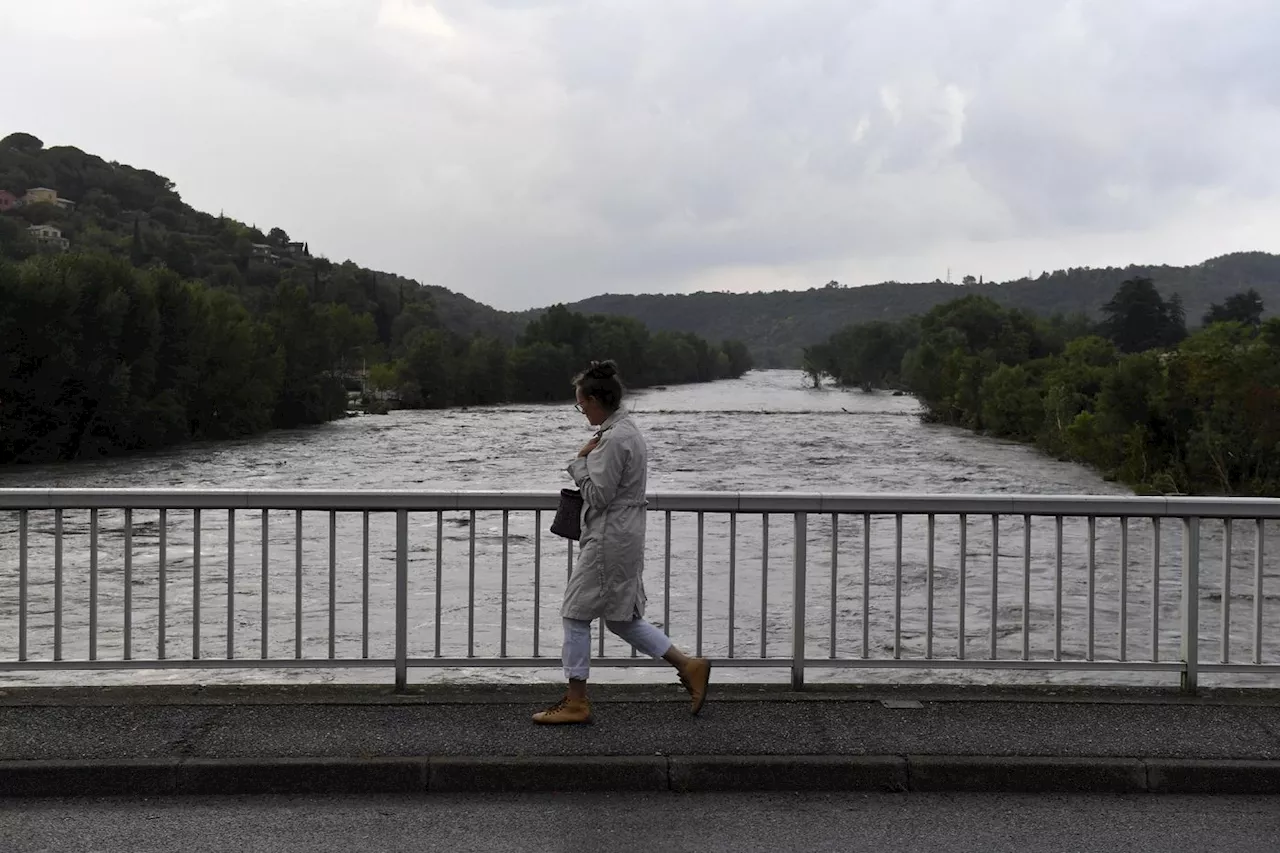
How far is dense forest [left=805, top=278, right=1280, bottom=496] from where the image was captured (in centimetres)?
3478

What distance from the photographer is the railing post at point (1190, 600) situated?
6.82 m

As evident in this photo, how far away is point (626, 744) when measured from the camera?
5840 millimetres

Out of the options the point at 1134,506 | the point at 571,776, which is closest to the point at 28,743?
the point at 571,776

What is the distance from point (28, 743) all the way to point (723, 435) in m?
63.0

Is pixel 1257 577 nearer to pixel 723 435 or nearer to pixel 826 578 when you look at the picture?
pixel 826 578

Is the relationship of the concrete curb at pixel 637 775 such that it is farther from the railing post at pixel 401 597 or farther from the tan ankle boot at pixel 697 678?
the railing post at pixel 401 597

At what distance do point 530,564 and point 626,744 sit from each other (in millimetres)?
16570

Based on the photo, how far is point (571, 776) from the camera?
18.2 feet

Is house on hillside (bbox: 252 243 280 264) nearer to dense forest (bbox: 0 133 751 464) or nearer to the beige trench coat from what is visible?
dense forest (bbox: 0 133 751 464)

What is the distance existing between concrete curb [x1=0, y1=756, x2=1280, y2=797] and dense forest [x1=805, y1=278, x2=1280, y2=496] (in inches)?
1120

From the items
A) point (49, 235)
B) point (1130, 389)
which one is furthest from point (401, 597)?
point (49, 235)

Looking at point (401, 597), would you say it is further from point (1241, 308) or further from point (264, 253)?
point (264, 253)

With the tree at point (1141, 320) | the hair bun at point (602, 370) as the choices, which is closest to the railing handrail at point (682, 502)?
the hair bun at point (602, 370)

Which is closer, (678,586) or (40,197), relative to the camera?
(678,586)
